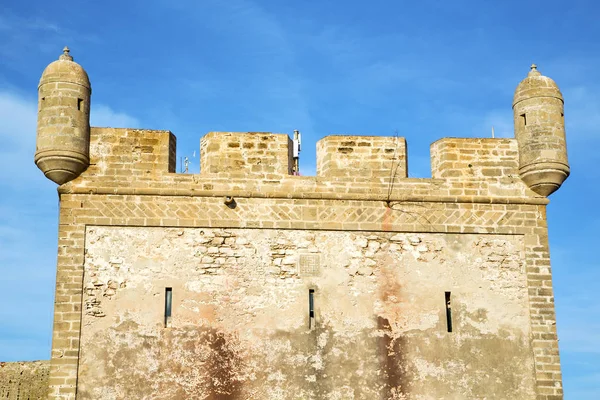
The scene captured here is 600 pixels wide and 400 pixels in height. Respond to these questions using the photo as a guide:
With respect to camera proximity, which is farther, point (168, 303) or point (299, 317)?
point (299, 317)

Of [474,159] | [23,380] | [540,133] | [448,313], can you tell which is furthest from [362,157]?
[23,380]

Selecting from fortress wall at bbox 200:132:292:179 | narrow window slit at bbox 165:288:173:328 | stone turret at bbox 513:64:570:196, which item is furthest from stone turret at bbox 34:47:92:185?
stone turret at bbox 513:64:570:196

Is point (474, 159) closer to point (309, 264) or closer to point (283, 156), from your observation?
point (283, 156)

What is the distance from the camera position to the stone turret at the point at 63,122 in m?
13.3

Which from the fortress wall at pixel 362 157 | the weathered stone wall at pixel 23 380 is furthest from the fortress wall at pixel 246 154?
the weathered stone wall at pixel 23 380

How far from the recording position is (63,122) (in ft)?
44.2

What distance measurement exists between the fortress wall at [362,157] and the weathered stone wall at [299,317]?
964 millimetres

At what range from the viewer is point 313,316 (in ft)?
43.6

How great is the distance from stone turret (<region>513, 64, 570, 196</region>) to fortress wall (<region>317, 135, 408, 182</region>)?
1882 mm

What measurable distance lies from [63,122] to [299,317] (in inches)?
172

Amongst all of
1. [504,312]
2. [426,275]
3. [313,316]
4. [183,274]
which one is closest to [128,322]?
[183,274]

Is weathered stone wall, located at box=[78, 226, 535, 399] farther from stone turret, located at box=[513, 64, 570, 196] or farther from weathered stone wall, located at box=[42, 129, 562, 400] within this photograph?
stone turret, located at box=[513, 64, 570, 196]

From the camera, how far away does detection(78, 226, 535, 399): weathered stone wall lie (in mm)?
12852

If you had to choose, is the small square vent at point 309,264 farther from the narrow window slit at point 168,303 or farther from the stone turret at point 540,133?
the stone turret at point 540,133
